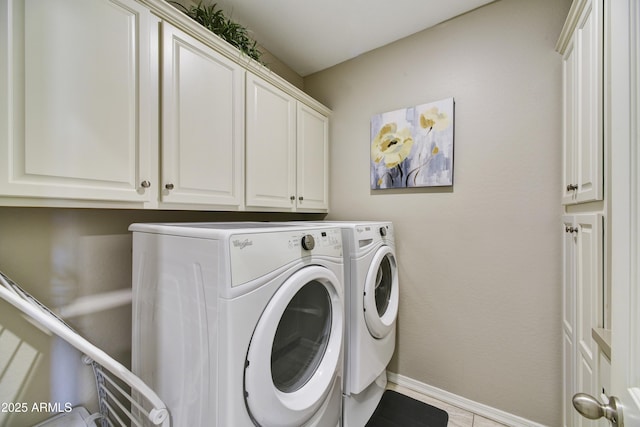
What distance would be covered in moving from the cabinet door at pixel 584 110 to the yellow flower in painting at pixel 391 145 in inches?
35.1

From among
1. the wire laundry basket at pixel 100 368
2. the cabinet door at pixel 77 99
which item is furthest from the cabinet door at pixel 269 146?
the wire laundry basket at pixel 100 368

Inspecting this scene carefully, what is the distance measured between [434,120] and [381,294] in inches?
50.9

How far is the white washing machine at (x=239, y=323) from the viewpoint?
81 cm

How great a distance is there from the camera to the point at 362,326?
4.80 feet

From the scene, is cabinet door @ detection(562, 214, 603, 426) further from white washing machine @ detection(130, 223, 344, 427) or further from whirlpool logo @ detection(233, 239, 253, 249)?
whirlpool logo @ detection(233, 239, 253, 249)

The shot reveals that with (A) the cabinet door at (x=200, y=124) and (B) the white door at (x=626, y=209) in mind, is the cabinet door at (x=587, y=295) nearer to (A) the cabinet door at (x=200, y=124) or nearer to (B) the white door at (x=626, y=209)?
(B) the white door at (x=626, y=209)

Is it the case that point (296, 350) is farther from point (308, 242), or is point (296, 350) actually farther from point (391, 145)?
point (391, 145)

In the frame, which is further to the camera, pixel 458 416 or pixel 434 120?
pixel 434 120

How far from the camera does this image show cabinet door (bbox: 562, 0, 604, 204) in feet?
3.18

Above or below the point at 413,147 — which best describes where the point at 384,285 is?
below

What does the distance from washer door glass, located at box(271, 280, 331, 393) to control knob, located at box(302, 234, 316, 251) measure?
22 cm

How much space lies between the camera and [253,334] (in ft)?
2.80

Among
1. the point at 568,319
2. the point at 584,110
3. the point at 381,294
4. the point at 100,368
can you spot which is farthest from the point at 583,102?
the point at 100,368

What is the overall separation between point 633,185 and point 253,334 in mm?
954
